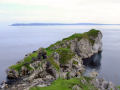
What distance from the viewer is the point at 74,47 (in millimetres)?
103000

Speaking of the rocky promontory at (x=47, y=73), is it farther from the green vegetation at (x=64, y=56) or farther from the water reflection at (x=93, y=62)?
the water reflection at (x=93, y=62)

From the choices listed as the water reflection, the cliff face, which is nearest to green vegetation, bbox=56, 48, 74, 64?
the cliff face

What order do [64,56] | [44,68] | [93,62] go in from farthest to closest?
[93,62] → [64,56] → [44,68]

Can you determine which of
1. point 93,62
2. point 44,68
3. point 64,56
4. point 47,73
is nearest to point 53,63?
point 44,68

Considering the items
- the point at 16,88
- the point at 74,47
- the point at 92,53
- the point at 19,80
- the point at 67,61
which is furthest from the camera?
the point at 92,53

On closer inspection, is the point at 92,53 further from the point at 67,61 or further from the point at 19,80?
the point at 19,80

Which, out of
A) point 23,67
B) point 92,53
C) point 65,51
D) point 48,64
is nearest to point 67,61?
point 65,51

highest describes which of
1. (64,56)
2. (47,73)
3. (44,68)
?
(64,56)

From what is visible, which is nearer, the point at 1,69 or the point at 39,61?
the point at 39,61

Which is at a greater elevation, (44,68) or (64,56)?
(64,56)

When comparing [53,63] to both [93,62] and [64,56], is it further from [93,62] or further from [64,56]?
[93,62]

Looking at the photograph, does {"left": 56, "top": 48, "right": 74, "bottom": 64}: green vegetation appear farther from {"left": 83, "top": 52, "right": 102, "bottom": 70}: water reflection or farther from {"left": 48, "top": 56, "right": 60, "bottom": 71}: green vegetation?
{"left": 83, "top": 52, "right": 102, "bottom": 70}: water reflection

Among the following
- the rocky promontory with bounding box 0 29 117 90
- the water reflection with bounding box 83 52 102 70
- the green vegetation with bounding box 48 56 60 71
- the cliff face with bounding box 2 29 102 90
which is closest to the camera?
the rocky promontory with bounding box 0 29 117 90

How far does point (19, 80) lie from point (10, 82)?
371 cm
